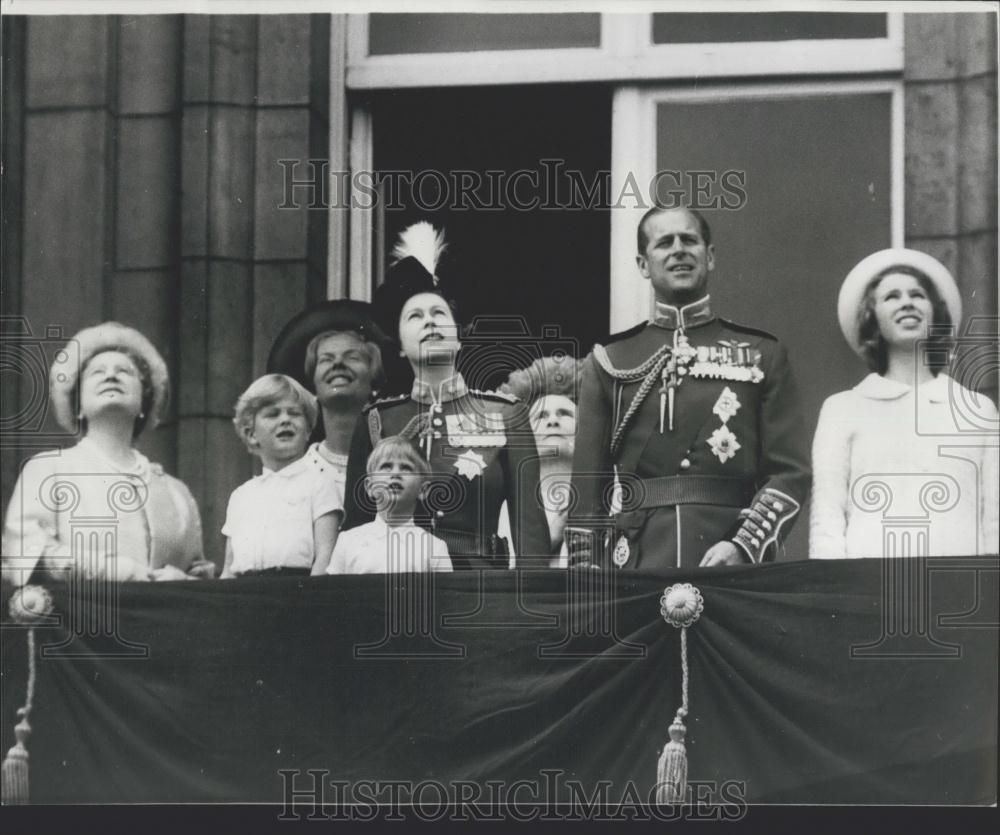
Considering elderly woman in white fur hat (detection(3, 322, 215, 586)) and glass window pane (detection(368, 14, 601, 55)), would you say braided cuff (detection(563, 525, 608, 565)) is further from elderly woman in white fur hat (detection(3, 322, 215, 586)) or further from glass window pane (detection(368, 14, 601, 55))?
glass window pane (detection(368, 14, 601, 55))

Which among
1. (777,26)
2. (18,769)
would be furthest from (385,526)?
(777,26)

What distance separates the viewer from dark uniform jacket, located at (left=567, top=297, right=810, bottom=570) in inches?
430

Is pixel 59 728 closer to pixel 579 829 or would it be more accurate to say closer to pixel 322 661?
pixel 322 661

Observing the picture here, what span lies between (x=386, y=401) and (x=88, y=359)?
1.15 m

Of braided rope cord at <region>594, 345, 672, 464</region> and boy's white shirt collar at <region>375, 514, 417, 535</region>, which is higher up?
braided rope cord at <region>594, 345, 672, 464</region>

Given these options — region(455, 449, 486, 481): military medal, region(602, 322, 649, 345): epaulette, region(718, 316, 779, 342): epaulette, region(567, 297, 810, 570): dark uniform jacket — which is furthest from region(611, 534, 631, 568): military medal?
region(718, 316, 779, 342): epaulette

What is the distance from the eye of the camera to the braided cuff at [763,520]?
1087cm

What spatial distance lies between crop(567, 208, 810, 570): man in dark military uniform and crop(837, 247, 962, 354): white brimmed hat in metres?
0.29

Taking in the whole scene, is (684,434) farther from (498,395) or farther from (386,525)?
(386,525)

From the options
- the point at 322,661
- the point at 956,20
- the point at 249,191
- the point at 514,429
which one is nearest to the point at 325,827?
the point at 322,661

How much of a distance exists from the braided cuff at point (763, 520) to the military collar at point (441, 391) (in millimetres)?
1174

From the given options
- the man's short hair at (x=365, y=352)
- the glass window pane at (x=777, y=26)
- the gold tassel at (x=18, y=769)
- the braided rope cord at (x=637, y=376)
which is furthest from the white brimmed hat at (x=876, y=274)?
the gold tassel at (x=18, y=769)

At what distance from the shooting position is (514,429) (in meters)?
11.2

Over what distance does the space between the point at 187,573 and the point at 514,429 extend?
4.41 feet
